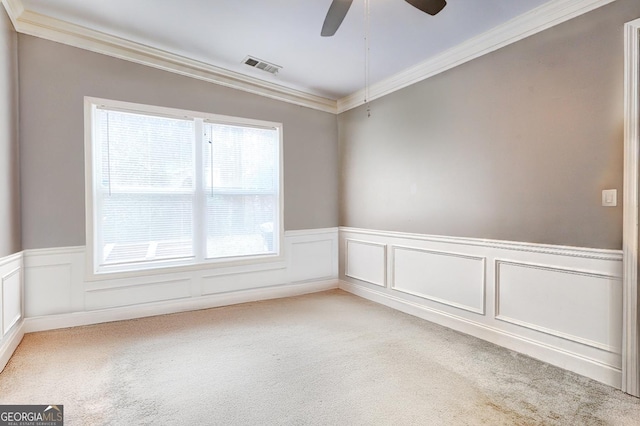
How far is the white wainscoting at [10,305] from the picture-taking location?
7.77ft

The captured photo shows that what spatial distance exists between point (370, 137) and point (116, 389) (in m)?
3.54

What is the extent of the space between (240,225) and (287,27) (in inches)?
89.1

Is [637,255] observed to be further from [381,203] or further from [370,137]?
[370,137]

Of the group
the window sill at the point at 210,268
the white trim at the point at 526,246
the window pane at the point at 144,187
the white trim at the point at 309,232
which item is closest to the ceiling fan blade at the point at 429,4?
the white trim at the point at 526,246

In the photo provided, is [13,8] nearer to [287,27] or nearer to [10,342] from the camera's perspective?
[287,27]

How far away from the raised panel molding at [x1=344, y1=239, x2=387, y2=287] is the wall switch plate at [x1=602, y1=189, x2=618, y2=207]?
6.98ft

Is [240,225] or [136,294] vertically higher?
[240,225]

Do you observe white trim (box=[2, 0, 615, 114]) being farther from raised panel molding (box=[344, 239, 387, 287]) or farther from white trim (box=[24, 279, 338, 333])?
white trim (box=[24, 279, 338, 333])

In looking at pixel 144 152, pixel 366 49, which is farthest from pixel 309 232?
pixel 366 49

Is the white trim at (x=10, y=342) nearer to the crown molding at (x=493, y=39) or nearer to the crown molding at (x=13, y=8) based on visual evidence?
the crown molding at (x=13, y=8)

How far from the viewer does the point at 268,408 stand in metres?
1.89

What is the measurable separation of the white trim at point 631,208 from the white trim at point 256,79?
1.52 feet

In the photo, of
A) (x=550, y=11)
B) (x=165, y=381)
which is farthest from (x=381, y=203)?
(x=165, y=381)
